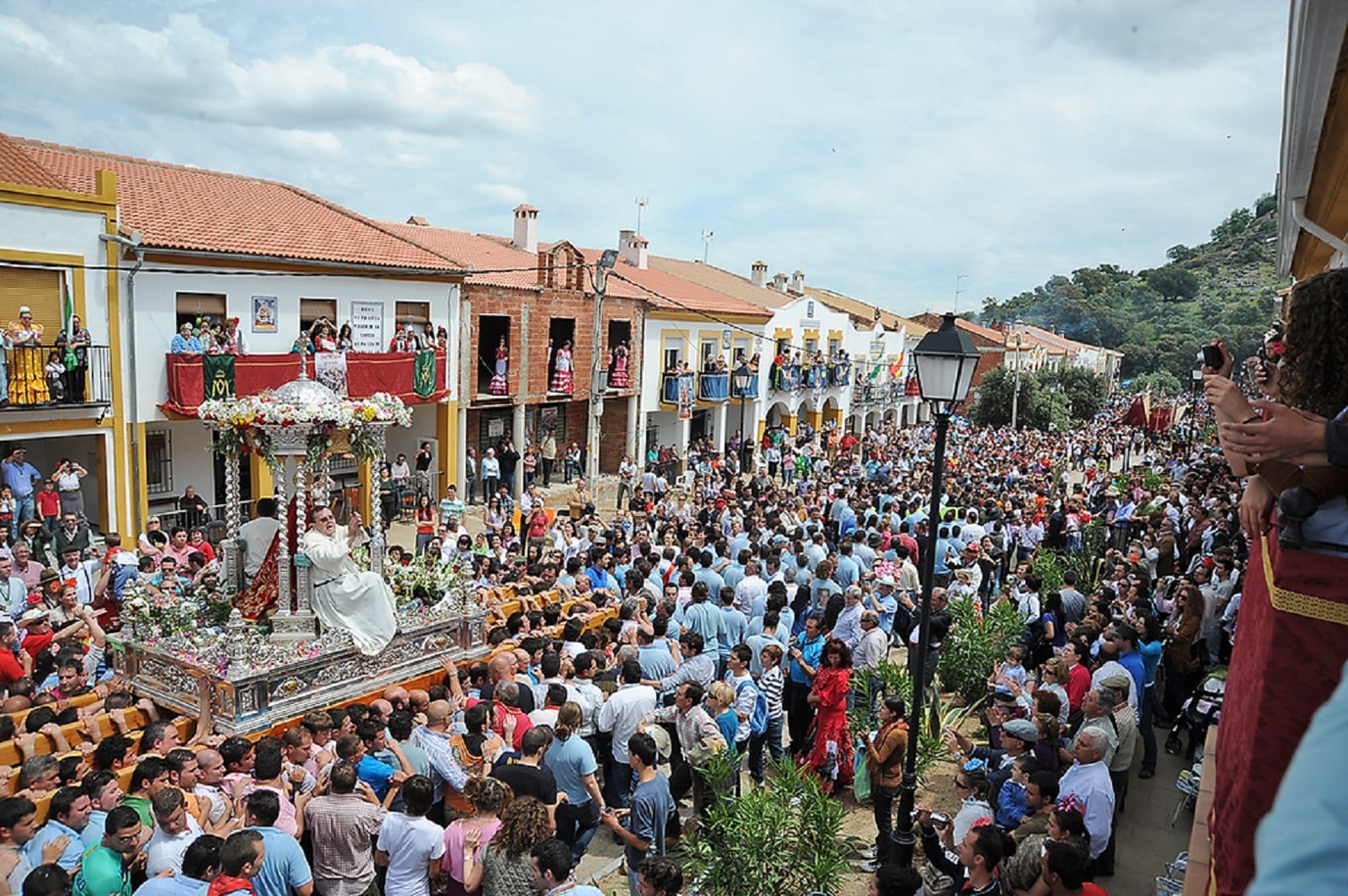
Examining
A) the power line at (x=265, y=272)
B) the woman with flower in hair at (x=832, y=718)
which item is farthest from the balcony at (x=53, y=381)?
the woman with flower in hair at (x=832, y=718)

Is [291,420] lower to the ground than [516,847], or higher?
higher

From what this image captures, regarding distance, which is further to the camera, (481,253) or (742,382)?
(742,382)

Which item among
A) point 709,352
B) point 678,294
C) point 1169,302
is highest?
point 1169,302

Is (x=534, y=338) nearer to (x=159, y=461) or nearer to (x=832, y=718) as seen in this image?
(x=159, y=461)

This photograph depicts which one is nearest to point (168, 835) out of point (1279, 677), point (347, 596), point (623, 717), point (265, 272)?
point (623, 717)

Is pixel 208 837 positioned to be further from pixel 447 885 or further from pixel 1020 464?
pixel 1020 464

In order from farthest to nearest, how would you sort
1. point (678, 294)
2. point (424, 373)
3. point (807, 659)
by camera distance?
point (678, 294)
point (424, 373)
point (807, 659)

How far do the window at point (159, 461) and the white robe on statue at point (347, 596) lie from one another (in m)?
9.71

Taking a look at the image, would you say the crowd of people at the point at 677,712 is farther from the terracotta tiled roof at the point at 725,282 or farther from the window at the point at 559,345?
the terracotta tiled roof at the point at 725,282

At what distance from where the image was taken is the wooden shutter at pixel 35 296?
45.8ft

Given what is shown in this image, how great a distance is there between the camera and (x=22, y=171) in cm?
1460

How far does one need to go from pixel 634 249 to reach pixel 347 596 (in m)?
25.9

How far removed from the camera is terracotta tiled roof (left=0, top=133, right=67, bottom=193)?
560 inches

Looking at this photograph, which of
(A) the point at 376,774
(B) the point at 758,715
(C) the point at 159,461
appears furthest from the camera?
(C) the point at 159,461
